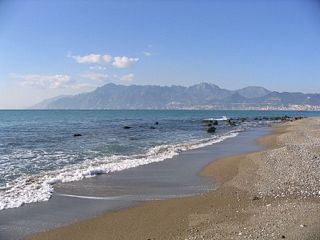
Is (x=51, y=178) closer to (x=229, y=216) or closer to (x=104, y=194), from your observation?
(x=104, y=194)

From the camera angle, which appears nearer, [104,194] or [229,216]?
[229,216]

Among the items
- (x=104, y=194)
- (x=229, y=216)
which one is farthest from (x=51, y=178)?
(x=229, y=216)

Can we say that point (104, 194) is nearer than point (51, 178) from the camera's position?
Yes

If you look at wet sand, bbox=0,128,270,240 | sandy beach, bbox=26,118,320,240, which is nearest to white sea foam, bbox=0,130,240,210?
wet sand, bbox=0,128,270,240

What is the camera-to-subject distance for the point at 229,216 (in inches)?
378

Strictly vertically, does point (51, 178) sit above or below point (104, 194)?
above

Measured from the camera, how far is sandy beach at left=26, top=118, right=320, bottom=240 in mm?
8305

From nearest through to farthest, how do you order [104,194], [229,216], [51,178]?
[229,216], [104,194], [51,178]

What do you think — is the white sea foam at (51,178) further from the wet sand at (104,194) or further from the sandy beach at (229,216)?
the sandy beach at (229,216)

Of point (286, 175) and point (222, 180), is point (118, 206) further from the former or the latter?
point (286, 175)

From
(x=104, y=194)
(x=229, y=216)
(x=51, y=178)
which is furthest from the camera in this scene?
(x=51, y=178)

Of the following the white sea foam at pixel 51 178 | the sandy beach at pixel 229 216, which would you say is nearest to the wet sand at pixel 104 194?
the white sea foam at pixel 51 178

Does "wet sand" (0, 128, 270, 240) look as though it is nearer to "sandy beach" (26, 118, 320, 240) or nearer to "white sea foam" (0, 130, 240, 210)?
"white sea foam" (0, 130, 240, 210)

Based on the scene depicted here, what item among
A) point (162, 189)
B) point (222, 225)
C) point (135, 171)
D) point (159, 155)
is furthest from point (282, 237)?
point (159, 155)
